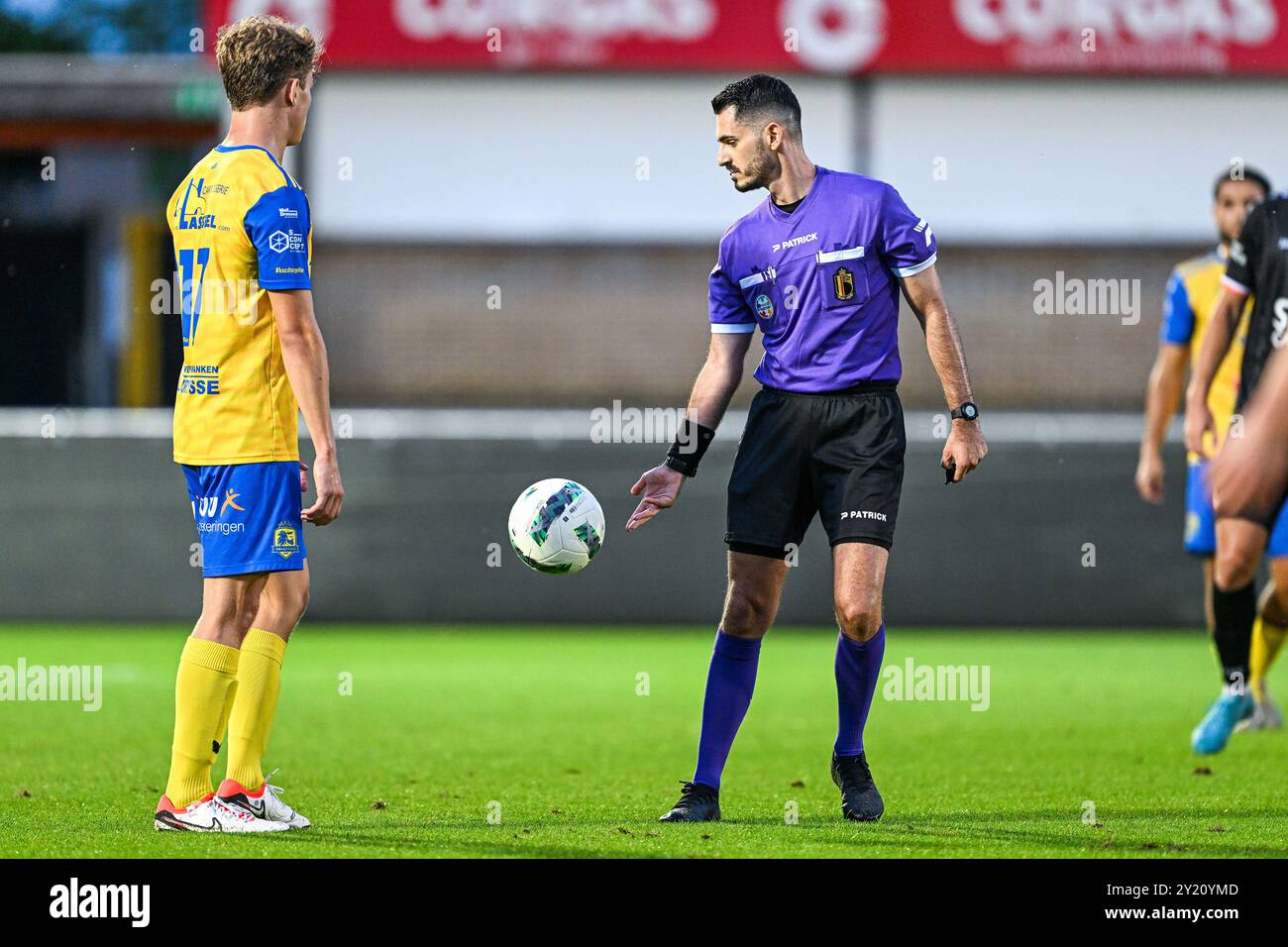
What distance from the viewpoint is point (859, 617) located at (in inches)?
245

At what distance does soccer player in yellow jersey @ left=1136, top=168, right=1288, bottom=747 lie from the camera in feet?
29.8

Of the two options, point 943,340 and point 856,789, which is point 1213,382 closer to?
point 943,340

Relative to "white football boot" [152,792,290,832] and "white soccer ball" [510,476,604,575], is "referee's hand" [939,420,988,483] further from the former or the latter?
"white football boot" [152,792,290,832]

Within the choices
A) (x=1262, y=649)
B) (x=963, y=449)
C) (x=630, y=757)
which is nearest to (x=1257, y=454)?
(x=963, y=449)

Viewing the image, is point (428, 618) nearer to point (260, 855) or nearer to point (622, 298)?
point (622, 298)

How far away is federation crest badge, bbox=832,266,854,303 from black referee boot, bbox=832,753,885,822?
60.5 inches

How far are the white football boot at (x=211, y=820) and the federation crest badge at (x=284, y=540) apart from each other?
77 cm

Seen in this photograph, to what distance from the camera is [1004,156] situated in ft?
62.2

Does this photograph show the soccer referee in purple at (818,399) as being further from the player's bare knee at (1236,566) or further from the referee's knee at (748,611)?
the player's bare knee at (1236,566)

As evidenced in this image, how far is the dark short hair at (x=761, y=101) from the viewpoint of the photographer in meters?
6.27

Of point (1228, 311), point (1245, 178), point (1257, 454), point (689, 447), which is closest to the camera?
point (1257, 454)

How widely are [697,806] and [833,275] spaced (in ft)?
5.92

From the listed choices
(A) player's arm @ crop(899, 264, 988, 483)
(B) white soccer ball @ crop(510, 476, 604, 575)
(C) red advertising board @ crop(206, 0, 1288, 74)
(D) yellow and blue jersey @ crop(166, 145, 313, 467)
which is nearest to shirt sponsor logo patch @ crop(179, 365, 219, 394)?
(D) yellow and blue jersey @ crop(166, 145, 313, 467)

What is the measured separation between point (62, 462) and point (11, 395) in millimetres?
6449
